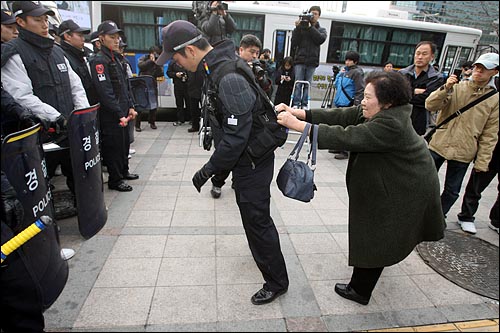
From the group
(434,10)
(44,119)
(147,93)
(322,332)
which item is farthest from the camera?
(434,10)

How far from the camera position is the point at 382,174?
6.48 ft

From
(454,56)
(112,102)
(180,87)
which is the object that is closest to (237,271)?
(112,102)

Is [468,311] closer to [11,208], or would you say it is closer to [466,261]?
[466,261]

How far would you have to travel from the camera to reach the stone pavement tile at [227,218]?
11.2 ft

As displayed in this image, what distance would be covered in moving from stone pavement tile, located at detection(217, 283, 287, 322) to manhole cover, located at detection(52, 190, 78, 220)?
201cm

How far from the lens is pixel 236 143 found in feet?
6.31

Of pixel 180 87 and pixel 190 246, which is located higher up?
pixel 180 87

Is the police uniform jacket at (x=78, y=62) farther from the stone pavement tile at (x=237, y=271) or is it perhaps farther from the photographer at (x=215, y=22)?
the stone pavement tile at (x=237, y=271)

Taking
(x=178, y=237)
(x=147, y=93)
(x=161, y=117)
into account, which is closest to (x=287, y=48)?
(x=161, y=117)

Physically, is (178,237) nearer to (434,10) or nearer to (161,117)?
(161,117)

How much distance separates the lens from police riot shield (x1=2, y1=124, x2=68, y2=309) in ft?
5.53

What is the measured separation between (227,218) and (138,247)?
1.00m

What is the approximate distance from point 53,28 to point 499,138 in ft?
20.1

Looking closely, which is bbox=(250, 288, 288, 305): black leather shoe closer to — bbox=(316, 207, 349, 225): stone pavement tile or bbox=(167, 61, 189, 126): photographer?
bbox=(316, 207, 349, 225): stone pavement tile
